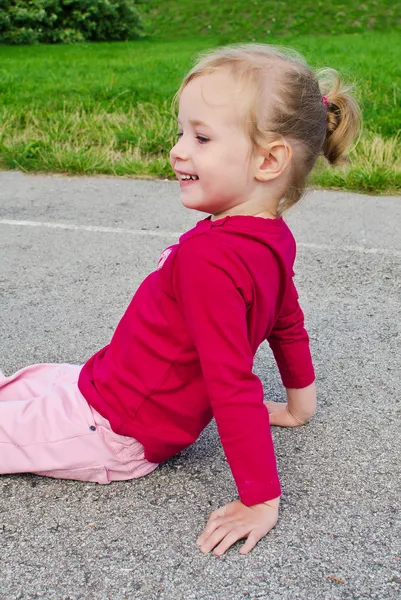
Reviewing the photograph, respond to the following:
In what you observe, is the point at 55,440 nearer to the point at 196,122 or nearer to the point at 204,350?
the point at 204,350

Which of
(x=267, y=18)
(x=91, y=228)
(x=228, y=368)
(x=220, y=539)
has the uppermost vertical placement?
(x=228, y=368)

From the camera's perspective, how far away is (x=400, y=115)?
7594mm

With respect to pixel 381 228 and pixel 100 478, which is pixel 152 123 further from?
pixel 100 478

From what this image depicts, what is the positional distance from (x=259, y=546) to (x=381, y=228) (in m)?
3.18

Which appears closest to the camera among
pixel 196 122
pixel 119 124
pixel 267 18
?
pixel 196 122

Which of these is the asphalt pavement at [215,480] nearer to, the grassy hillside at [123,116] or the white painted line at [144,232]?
the white painted line at [144,232]

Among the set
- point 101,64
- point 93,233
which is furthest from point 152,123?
point 101,64

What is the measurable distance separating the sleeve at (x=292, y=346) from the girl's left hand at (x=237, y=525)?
58cm

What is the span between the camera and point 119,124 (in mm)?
7621

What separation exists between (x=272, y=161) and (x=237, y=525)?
3.19 feet

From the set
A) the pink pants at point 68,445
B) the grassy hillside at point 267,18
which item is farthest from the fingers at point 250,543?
the grassy hillside at point 267,18

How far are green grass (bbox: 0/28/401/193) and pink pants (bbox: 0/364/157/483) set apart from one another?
3.61 meters

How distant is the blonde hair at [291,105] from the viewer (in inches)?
81.7

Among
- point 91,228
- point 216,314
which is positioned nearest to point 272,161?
point 216,314
